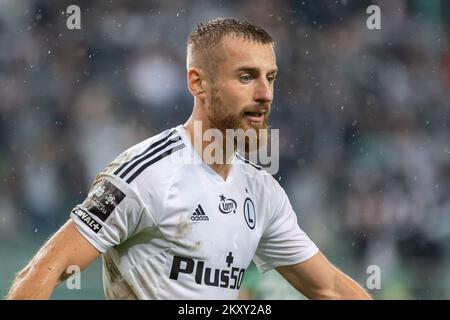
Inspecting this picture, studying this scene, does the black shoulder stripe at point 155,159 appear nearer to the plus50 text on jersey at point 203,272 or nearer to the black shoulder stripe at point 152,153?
the black shoulder stripe at point 152,153

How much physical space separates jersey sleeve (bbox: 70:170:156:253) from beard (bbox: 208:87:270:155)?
0.51 m

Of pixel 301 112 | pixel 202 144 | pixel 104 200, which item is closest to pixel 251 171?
pixel 202 144

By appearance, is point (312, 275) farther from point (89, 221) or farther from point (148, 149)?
point (89, 221)

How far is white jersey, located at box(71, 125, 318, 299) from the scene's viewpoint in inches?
124

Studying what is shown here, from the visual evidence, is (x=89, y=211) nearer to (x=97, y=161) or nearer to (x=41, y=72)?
(x=97, y=161)

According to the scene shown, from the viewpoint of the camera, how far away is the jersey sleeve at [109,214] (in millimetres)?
3086

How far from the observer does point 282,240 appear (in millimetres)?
3744

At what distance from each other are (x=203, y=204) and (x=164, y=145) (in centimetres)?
28

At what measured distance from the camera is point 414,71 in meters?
9.00

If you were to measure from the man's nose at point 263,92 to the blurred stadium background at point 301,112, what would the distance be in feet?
14.1

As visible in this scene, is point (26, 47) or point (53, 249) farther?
point (26, 47)

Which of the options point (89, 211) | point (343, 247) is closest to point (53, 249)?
point (89, 211)

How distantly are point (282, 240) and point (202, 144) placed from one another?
582 millimetres

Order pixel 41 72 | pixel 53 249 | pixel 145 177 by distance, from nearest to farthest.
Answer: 1. pixel 53 249
2. pixel 145 177
3. pixel 41 72
